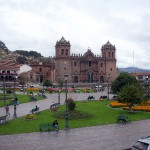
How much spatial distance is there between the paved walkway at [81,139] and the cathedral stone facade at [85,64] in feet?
185

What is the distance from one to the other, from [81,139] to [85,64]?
210 ft

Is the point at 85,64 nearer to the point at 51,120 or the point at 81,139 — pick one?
the point at 51,120

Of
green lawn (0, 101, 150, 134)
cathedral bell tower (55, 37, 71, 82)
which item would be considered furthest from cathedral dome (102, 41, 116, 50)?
green lawn (0, 101, 150, 134)

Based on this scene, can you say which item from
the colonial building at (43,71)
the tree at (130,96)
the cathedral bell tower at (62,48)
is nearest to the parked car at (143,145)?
the tree at (130,96)

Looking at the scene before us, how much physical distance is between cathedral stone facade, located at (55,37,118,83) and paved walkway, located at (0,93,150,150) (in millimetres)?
56309

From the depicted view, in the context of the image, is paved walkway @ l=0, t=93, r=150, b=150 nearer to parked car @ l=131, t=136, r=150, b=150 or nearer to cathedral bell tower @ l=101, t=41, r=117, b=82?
parked car @ l=131, t=136, r=150, b=150

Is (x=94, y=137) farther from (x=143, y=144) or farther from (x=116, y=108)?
(x=116, y=108)

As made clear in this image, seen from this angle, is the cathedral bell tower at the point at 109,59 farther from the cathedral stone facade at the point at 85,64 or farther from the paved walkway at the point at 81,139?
the paved walkway at the point at 81,139

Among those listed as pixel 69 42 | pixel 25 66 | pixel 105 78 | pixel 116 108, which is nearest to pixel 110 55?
pixel 105 78

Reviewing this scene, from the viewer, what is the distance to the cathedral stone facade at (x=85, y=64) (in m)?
75.9

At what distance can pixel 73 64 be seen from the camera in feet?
255

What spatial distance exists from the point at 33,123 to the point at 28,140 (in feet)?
16.6

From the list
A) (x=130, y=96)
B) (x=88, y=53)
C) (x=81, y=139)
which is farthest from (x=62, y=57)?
(x=81, y=139)

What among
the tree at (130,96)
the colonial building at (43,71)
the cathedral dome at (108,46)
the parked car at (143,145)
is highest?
the cathedral dome at (108,46)
